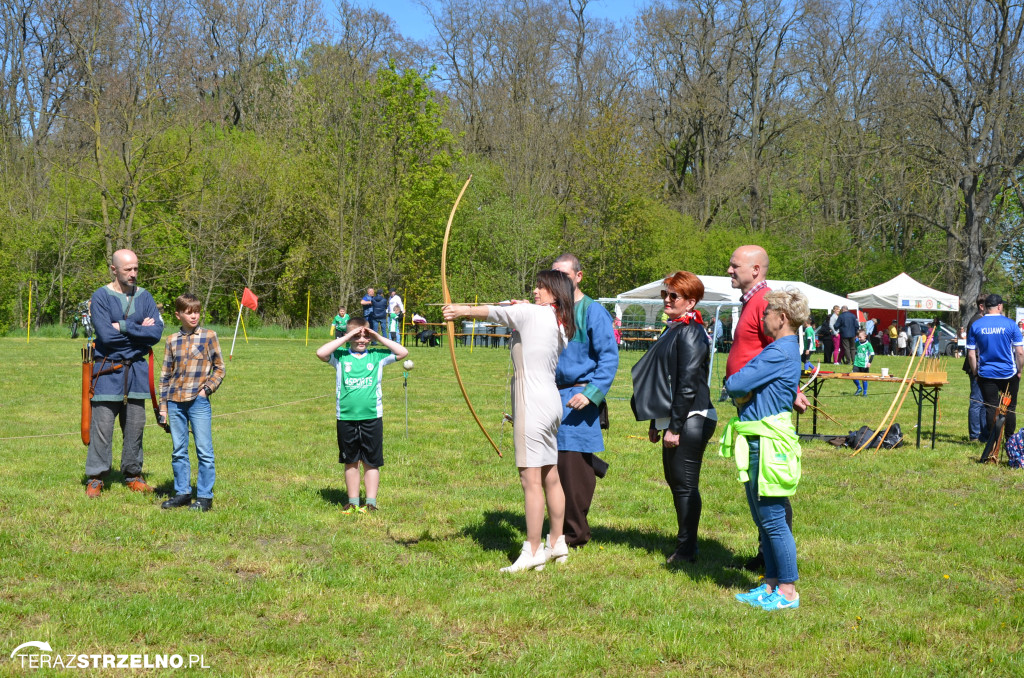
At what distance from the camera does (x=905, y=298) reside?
102 feet

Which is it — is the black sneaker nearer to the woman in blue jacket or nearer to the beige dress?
the beige dress

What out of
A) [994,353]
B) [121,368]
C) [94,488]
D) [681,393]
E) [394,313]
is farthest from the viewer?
[394,313]

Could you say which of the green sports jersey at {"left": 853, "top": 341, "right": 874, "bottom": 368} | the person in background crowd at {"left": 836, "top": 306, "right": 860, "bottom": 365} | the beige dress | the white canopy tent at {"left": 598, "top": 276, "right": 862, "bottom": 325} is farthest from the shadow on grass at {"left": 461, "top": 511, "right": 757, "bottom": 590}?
the white canopy tent at {"left": 598, "top": 276, "right": 862, "bottom": 325}

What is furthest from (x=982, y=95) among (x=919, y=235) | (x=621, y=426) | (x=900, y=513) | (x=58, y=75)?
(x=58, y=75)

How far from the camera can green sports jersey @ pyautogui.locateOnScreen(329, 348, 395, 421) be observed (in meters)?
6.48

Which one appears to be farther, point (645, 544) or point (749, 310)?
point (645, 544)

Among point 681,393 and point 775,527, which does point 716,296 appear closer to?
point 681,393

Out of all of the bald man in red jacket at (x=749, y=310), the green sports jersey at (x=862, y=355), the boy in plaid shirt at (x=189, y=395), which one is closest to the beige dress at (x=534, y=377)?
the bald man in red jacket at (x=749, y=310)

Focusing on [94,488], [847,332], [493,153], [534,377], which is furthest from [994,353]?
[493,153]

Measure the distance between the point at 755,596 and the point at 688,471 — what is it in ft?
2.82

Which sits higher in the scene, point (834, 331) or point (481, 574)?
point (834, 331)

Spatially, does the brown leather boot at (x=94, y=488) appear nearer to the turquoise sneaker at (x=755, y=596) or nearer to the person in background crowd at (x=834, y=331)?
the turquoise sneaker at (x=755, y=596)

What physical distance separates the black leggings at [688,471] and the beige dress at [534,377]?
29.8 inches

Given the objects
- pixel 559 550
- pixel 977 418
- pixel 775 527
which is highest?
pixel 775 527
